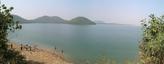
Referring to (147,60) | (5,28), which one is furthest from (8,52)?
(147,60)

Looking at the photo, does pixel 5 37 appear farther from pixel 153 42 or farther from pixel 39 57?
pixel 39 57

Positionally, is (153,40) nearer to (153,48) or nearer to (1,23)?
(153,48)

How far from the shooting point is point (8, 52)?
30.4 m

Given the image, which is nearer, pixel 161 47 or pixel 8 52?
pixel 161 47

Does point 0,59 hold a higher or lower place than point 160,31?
lower

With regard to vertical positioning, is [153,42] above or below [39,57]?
above

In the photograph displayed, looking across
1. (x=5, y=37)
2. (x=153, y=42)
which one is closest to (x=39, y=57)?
(x=5, y=37)

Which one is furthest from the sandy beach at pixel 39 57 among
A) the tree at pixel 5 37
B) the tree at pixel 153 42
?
the tree at pixel 153 42

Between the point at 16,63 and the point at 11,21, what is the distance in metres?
4.46

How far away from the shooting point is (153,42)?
27.7 metres

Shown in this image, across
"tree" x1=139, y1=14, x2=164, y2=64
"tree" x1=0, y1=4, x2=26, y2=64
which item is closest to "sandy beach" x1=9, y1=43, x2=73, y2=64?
"tree" x1=0, y1=4, x2=26, y2=64

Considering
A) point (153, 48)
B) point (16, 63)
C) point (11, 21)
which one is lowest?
point (16, 63)

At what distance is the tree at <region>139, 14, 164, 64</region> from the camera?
27556 millimetres

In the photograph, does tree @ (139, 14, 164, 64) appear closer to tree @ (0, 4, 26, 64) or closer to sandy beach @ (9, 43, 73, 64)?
tree @ (0, 4, 26, 64)
